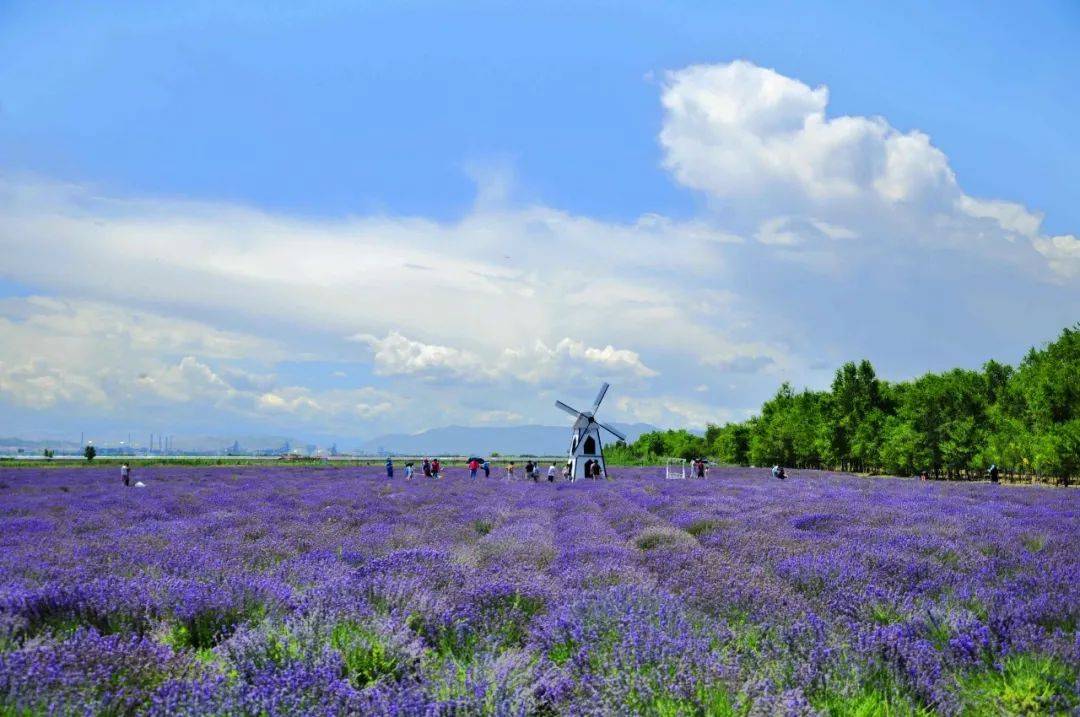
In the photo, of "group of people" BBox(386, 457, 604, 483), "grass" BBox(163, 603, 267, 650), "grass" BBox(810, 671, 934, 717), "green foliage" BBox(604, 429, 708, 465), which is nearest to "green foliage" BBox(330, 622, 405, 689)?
"grass" BBox(163, 603, 267, 650)

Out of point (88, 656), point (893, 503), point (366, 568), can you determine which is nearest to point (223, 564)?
point (366, 568)

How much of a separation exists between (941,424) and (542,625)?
43.4 metres

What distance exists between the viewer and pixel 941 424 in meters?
41.8

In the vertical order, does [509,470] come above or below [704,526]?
below

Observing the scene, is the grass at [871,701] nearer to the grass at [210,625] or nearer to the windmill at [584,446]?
the grass at [210,625]

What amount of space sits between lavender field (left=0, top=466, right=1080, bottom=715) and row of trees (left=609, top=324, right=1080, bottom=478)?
30909mm

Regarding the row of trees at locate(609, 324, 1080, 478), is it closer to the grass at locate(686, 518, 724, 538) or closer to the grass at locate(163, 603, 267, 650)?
the grass at locate(686, 518, 724, 538)

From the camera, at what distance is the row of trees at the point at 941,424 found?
35.4 meters

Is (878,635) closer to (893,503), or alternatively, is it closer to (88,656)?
(88,656)

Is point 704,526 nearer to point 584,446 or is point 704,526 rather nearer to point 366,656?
point 366,656

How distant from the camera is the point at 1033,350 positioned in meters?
50.8

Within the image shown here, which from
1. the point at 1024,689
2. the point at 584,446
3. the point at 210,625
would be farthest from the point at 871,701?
the point at 584,446

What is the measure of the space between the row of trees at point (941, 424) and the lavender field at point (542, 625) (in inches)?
1217

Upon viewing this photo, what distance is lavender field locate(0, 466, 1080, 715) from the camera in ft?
11.2
